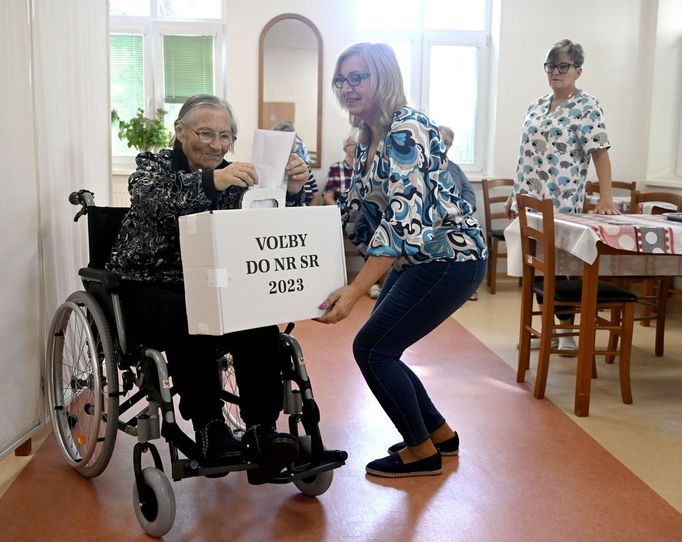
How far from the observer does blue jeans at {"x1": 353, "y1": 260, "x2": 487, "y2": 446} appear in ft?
7.19

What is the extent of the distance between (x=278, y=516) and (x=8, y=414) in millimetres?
867

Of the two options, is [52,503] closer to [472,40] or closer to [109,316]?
[109,316]

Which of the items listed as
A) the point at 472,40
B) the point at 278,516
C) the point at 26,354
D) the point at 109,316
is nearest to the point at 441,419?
the point at 278,516

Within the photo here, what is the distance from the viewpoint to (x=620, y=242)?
289 cm

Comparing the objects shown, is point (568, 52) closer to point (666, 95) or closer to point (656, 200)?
point (656, 200)

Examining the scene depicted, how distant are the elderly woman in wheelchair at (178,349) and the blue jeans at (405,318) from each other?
0.79ft

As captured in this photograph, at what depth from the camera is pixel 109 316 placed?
2186 mm

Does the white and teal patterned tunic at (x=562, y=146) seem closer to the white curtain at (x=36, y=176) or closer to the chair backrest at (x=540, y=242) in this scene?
the chair backrest at (x=540, y=242)

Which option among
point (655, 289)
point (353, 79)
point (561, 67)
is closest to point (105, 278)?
point (353, 79)

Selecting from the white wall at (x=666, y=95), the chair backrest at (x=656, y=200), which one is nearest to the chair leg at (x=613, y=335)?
the chair backrest at (x=656, y=200)

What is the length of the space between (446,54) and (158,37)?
2269mm

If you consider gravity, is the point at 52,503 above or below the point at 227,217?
below

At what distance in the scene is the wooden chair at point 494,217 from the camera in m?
5.69

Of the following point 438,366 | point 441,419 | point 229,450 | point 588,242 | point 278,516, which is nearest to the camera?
point 229,450
